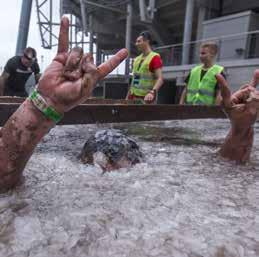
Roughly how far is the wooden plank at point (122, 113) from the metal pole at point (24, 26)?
637cm

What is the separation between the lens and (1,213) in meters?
1.25

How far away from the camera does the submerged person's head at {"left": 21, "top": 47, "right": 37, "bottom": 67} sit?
5.66 m

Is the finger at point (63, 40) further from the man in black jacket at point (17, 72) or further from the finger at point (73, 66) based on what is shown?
the man in black jacket at point (17, 72)

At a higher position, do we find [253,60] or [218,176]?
[253,60]

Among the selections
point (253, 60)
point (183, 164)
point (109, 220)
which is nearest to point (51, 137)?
point (183, 164)

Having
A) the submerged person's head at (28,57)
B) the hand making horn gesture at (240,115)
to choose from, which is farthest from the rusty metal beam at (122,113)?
the submerged person's head at (28,57)

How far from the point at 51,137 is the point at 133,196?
1677 mm

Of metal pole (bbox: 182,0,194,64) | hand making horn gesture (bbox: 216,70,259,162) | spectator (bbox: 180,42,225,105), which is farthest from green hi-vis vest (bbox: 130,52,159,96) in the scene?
metal pole (bbox: 182,0,194,64)

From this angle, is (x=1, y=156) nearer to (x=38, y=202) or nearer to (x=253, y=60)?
(x=38, y=202)

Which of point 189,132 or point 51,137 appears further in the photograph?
point 189,132

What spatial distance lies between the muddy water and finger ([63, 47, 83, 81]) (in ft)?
1.72

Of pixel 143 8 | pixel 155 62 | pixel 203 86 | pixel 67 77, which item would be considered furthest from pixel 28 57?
pixel 143 8

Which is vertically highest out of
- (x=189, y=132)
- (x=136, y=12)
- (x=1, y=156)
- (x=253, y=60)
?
(x=136, y=12)

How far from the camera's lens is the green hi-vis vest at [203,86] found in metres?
4.36
